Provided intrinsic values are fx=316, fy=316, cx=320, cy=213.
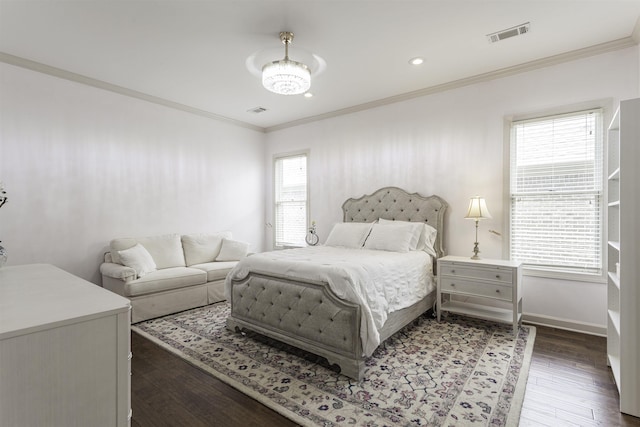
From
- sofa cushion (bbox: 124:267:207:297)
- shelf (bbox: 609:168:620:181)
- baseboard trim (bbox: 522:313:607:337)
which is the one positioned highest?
shelf (bbox: 609:168:620:181)

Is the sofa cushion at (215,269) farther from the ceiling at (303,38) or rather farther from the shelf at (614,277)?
the shelf at (614,277)

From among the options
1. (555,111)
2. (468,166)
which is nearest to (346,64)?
(468,166)

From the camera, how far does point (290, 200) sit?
19.5 feet

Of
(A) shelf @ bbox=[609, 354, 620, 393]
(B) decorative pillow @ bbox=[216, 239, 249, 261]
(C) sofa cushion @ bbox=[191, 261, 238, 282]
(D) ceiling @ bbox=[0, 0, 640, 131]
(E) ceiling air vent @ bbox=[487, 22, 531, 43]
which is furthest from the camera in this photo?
(B) decorative pillow @ bbox=[216, 239, 249, 261]

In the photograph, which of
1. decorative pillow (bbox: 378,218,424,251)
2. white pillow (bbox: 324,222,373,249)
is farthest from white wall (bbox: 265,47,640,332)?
white pillow (bbox: 324,222,373,249)

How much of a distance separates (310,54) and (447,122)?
6.50 feet

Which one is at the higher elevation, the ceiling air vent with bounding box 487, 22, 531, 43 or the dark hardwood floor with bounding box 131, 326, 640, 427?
the ceiling air vent with bounding box 487, 22, 531, 43

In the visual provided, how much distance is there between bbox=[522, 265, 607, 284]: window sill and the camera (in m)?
3.17

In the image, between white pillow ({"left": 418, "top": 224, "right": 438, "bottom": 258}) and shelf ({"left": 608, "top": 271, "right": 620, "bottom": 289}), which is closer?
shelf ({"left": 608, "top": 271, "right": 620, "bottom": 289})

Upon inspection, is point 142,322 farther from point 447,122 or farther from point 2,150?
point 447,122

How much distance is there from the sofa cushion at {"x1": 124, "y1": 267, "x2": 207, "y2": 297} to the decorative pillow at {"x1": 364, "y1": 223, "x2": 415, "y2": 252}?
2.25m

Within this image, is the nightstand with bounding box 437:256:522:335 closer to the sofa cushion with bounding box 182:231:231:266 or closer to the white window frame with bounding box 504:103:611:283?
the white window frame with bounding box 504:103:611:283

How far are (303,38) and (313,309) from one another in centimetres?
246

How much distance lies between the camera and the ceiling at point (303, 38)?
101 inches
